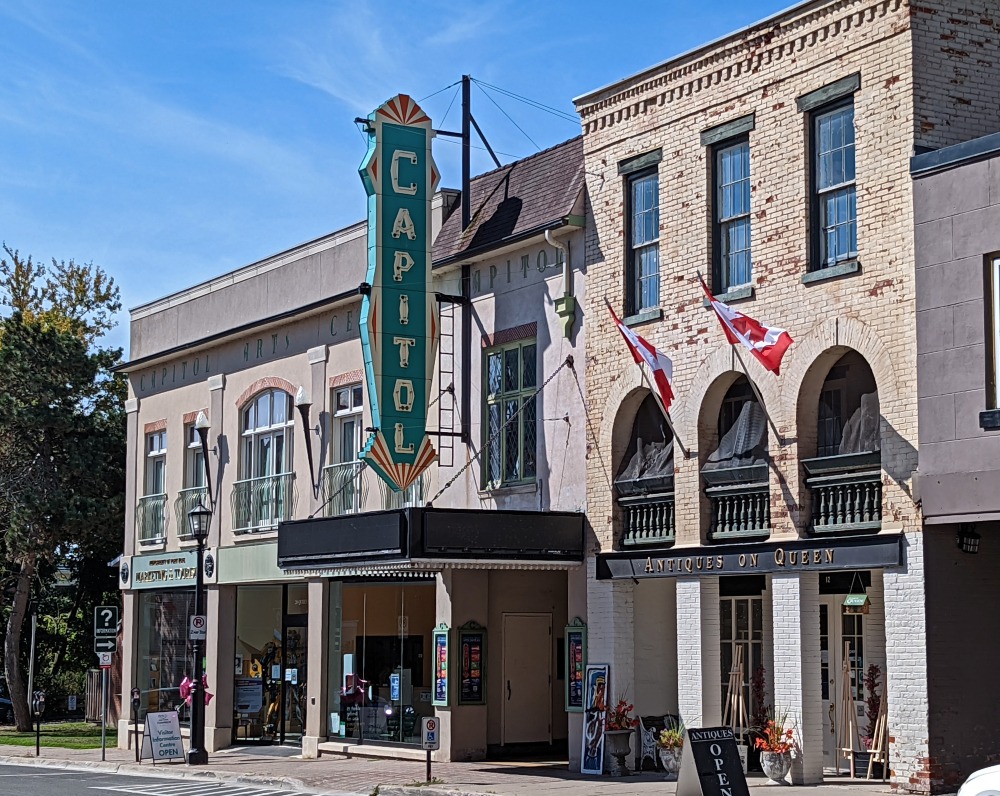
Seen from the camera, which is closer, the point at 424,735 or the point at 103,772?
the point at 424,735

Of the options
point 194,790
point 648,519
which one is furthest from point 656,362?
point 194,790

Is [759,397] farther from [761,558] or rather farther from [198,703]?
[198,703]

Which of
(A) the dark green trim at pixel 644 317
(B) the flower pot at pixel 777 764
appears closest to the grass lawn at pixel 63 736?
(A) the dark green trim at pixel 644 317

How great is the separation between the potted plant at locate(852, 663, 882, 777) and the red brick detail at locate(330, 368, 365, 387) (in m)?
11.4

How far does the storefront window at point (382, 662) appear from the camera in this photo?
26625mm

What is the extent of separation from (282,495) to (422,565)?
317 inches

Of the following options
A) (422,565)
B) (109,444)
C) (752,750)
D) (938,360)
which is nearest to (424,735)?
(422,565)

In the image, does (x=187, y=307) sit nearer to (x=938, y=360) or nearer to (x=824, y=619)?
(x=824, y=619)

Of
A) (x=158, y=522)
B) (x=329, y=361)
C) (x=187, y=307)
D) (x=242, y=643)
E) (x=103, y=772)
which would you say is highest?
(x=187, y=307)

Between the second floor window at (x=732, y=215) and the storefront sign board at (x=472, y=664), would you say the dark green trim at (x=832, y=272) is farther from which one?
the storefront sign board at (x=472, y=664)

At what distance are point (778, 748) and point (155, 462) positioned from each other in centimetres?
2026

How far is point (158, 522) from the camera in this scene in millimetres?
34531

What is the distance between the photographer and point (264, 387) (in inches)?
1216

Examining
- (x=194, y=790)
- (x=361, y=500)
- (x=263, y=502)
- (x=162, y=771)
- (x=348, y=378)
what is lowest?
(x=162, y=771)
